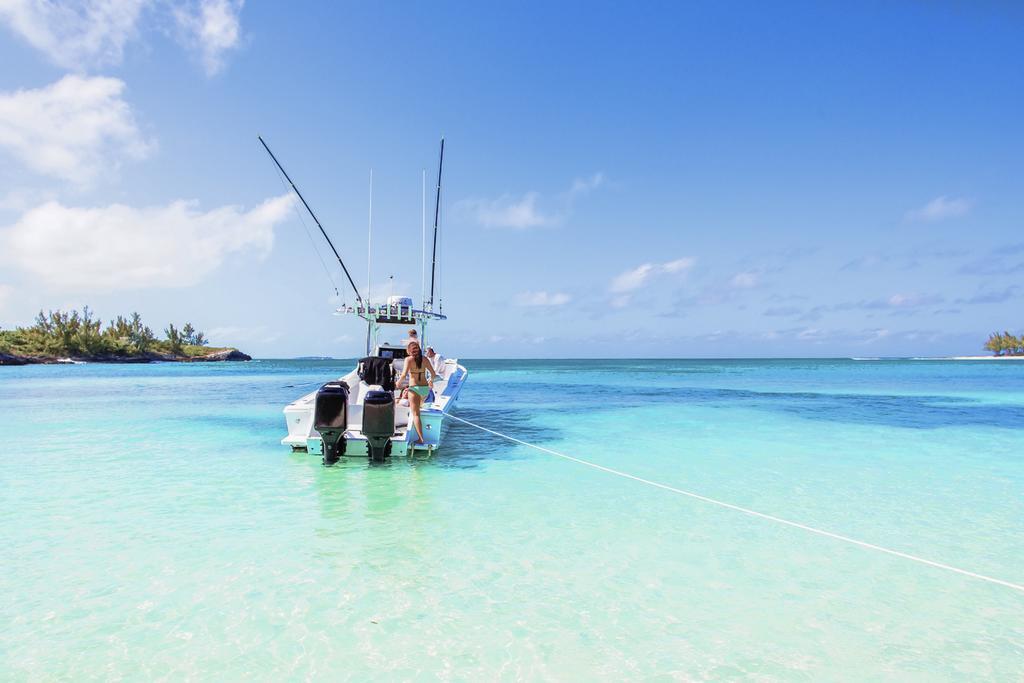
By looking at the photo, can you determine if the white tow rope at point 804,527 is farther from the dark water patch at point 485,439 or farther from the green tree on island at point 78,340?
the green tree on island at point 78,340

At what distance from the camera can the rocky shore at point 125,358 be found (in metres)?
85.4

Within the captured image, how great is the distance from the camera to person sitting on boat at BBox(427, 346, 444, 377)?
564 inches

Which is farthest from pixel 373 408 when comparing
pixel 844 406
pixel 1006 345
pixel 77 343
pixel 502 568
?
pixel 1006 345

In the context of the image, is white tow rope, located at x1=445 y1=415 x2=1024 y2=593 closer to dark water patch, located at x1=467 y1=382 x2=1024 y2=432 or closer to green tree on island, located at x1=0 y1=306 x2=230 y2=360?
dark water patch, located at x1=467 y1=382 x2=1024 y2=432

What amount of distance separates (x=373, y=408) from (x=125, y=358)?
425 feet

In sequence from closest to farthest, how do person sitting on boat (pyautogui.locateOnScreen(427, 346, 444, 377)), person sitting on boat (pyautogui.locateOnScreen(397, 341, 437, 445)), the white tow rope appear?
the white tow rope
person sitting on boat (pyautogui.locateOnScreen(397, 341, 437, 445))
person sitting on boat (pyautogui.locateOnScreen(427, 346, 444, 377))

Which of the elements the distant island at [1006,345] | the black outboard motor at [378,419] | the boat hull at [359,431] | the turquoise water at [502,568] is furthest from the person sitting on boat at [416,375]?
the distant island at [1006,345]

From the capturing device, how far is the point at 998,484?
31.3ft

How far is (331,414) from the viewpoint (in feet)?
31.5

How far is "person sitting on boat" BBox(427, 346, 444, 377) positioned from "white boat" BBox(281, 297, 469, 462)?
15.8 inches

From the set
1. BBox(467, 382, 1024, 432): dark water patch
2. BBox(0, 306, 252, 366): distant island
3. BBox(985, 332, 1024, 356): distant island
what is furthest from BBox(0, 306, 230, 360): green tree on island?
BBox(985, 332, 1024, 356): distant island

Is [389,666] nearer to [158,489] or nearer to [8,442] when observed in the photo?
[158,489]

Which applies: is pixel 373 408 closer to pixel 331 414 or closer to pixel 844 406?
pixel 331 414

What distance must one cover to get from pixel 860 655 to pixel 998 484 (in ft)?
26.8
